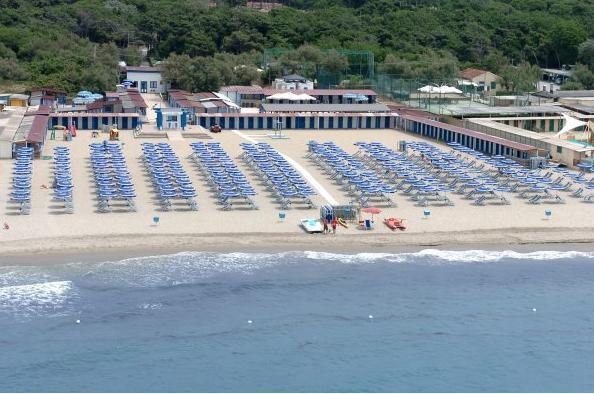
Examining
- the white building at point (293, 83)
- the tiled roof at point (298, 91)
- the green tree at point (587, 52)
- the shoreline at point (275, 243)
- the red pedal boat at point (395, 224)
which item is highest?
the green tree at point (587, 52)

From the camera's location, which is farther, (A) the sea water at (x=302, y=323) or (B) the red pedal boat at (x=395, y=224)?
(B) the red pedal boat at (x=395, y=224)

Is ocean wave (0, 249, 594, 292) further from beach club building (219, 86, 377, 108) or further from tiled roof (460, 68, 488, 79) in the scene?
tiled roof (460, 68, 488, 79)

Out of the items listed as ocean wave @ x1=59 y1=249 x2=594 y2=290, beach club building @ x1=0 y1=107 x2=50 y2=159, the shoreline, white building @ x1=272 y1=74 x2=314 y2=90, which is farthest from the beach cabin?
ocean wave @ x1=59 y1=249 x2=594 y2=290

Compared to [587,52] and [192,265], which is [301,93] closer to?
[587,52]

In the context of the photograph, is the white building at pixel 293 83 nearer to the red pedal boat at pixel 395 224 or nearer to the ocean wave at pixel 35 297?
the red pedal boat at pixel 395 224

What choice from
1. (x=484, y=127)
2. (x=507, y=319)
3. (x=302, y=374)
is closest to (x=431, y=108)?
(x=484, y=127)

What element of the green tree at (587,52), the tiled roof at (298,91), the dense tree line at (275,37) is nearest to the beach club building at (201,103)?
the tiled roof at (298,91)

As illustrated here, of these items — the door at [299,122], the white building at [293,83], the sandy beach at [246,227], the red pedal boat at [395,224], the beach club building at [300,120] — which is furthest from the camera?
the white building at [293,83]
